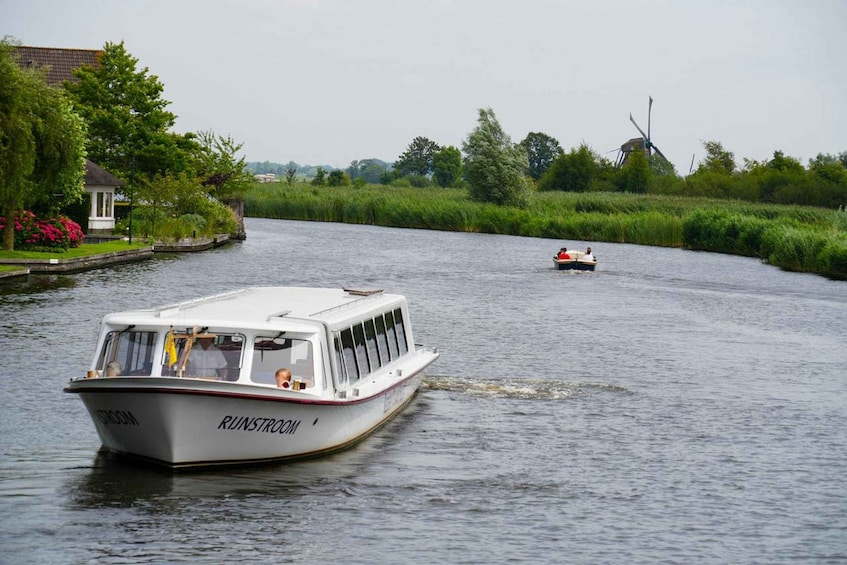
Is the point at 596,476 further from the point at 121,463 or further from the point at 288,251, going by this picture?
the point at 288,251

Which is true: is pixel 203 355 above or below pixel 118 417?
above

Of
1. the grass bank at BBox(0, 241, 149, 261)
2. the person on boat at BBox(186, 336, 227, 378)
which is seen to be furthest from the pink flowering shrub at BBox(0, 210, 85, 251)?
the person on boat at BBox(186, 336, 227, 378)

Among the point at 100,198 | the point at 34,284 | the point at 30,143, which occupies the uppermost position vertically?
the point at 30,143

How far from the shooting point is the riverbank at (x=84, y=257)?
1854 inches

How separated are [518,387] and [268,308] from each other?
883 centimetres

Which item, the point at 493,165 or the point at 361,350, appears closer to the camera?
the point at 361,350

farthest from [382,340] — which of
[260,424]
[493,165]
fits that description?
[493,165]

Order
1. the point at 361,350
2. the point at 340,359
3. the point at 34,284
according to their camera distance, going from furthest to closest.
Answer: the point at 34,284, the point at 361,350, the point at 340,359

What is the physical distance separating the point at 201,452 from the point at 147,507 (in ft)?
4.41

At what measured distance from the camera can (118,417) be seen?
17.9 metres

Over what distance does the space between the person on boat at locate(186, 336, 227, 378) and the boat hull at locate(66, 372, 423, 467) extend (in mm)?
782

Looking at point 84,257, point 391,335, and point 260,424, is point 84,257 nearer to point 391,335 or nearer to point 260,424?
point 391,335

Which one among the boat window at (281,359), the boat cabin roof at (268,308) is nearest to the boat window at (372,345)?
the boat cabin roof at (268,308)

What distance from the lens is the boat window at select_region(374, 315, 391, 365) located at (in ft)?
76.3
